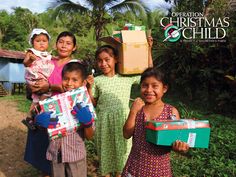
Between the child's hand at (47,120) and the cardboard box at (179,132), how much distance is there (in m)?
0.68

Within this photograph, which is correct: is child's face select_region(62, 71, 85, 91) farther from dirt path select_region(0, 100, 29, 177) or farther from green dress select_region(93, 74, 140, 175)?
dirt path select_region(0, 100, 29, 177)

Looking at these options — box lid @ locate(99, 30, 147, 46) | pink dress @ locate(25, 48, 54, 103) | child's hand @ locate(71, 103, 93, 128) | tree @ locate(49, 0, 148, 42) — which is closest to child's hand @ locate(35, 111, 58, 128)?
child's hand @ locate(71, 103, 93, 128)

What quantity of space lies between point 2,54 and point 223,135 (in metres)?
12.6

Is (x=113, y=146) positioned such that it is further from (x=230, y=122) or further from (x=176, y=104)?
(x=176, y=104)

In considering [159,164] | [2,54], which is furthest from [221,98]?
[2,54]

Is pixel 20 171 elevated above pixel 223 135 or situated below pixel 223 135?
below

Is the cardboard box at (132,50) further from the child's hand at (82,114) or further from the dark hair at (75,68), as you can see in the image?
the child's hand at (82,114)

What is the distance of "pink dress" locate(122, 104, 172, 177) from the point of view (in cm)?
196

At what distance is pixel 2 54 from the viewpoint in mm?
14594

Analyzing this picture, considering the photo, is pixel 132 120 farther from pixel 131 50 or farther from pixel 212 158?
pixel 212 158

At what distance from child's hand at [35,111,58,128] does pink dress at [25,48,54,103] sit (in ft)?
2.44

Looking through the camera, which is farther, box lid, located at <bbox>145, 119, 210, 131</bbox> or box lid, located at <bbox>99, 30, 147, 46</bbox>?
box lid, located at <bbox>99, 30, 147, 46</bbox>

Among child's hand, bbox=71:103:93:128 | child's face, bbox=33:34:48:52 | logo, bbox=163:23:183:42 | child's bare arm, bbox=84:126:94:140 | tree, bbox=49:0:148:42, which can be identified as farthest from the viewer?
tree, bbox=49:0:148:42

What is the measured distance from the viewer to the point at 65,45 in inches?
110
